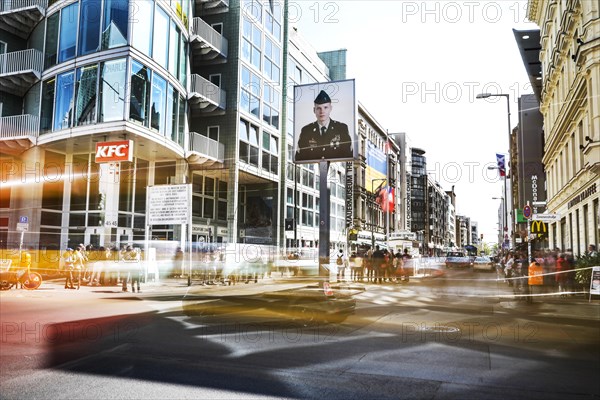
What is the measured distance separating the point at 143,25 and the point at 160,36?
1512 mm

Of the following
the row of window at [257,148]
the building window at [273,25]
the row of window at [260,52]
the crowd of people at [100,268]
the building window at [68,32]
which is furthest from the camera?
the building window at [273,25]

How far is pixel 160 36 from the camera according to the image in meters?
25.2

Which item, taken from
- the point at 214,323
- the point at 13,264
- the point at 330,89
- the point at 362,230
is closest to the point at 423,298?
the point at 214,323

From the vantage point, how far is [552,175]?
3375cm

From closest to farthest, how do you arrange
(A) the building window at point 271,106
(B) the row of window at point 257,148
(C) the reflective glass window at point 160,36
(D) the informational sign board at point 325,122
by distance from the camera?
(D) the informational sign board at point 325,122, (C) the reflective glass window at point 160,36, (B) the row of window at point 257,148, (A) the building window at point 271,106

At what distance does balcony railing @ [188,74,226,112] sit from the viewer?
95.6 ft

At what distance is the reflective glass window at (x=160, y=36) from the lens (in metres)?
24.7

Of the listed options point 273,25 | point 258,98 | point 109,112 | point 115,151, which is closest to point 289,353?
point 115,151

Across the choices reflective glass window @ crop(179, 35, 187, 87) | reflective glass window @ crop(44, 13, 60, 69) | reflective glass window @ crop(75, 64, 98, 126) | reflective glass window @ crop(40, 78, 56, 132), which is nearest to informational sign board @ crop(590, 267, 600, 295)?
reflective glass window @ crop(75, 64, 98, 126)

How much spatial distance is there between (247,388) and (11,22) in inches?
1107

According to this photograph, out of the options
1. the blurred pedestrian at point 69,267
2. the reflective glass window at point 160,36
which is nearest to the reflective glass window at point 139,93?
the reflective glass window at point 160,36

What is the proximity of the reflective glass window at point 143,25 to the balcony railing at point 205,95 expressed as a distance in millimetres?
5021

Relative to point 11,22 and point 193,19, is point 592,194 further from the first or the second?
point 11,22

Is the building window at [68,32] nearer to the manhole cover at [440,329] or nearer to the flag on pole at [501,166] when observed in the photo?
the manhole cover at [440,329]
